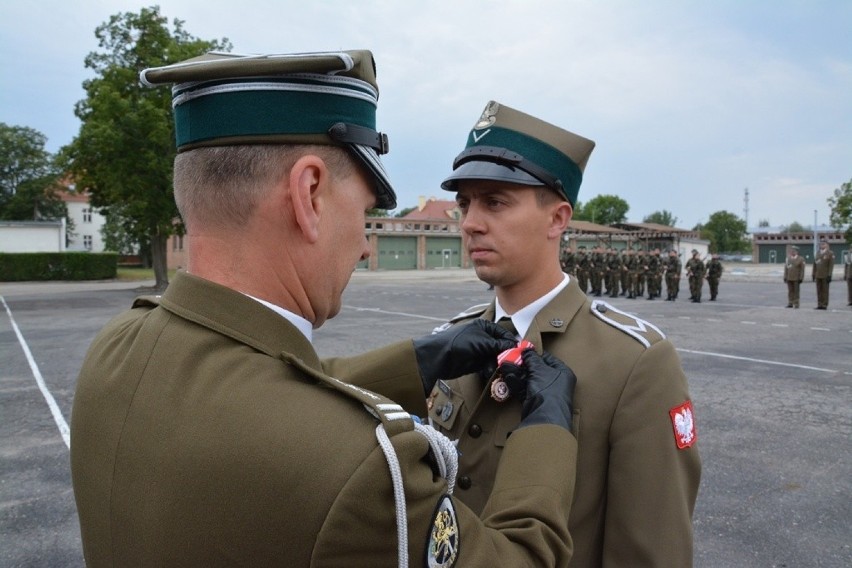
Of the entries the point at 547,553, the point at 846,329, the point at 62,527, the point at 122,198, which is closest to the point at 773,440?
the point at 547,553

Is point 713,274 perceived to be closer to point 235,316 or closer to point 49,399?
point 49,399

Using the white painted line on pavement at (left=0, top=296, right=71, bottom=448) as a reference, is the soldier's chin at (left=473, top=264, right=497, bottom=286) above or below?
above

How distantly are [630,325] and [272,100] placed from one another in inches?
56.0

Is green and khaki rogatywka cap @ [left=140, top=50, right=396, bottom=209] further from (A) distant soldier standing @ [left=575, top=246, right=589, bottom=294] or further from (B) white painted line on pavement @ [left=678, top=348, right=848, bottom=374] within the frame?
(A) distant soldier standing @ [left=575, top=246, right=589, bottom=294]

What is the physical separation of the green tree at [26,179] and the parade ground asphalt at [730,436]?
2457 inches

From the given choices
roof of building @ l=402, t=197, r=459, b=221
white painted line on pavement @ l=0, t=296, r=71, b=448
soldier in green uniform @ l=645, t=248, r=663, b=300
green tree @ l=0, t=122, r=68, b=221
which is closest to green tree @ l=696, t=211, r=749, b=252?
roof of building @ l=402, t=197, r=459, b=221

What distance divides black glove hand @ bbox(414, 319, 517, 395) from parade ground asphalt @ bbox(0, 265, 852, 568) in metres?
0.36

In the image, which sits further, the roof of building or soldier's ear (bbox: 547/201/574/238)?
the roof of building

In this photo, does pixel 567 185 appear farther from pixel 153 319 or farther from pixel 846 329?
pixel 846 329

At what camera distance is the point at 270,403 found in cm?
100

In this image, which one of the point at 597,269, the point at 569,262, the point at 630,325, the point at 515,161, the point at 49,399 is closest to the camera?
the point at 630,325

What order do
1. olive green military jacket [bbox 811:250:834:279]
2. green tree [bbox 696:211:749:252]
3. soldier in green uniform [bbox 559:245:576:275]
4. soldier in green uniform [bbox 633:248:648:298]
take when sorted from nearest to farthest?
1. olive green military jacket [bbox 811:250:834:279]
2. soldier in green uniform [bbox 633:248:648:298]
3. soldier in green uniform [bbox 559:245:576:275]
4. green tree [bbox 696:211:749:252]

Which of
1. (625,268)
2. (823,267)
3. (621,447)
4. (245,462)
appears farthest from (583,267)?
(245,462)

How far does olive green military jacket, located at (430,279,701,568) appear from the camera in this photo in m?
1.74
